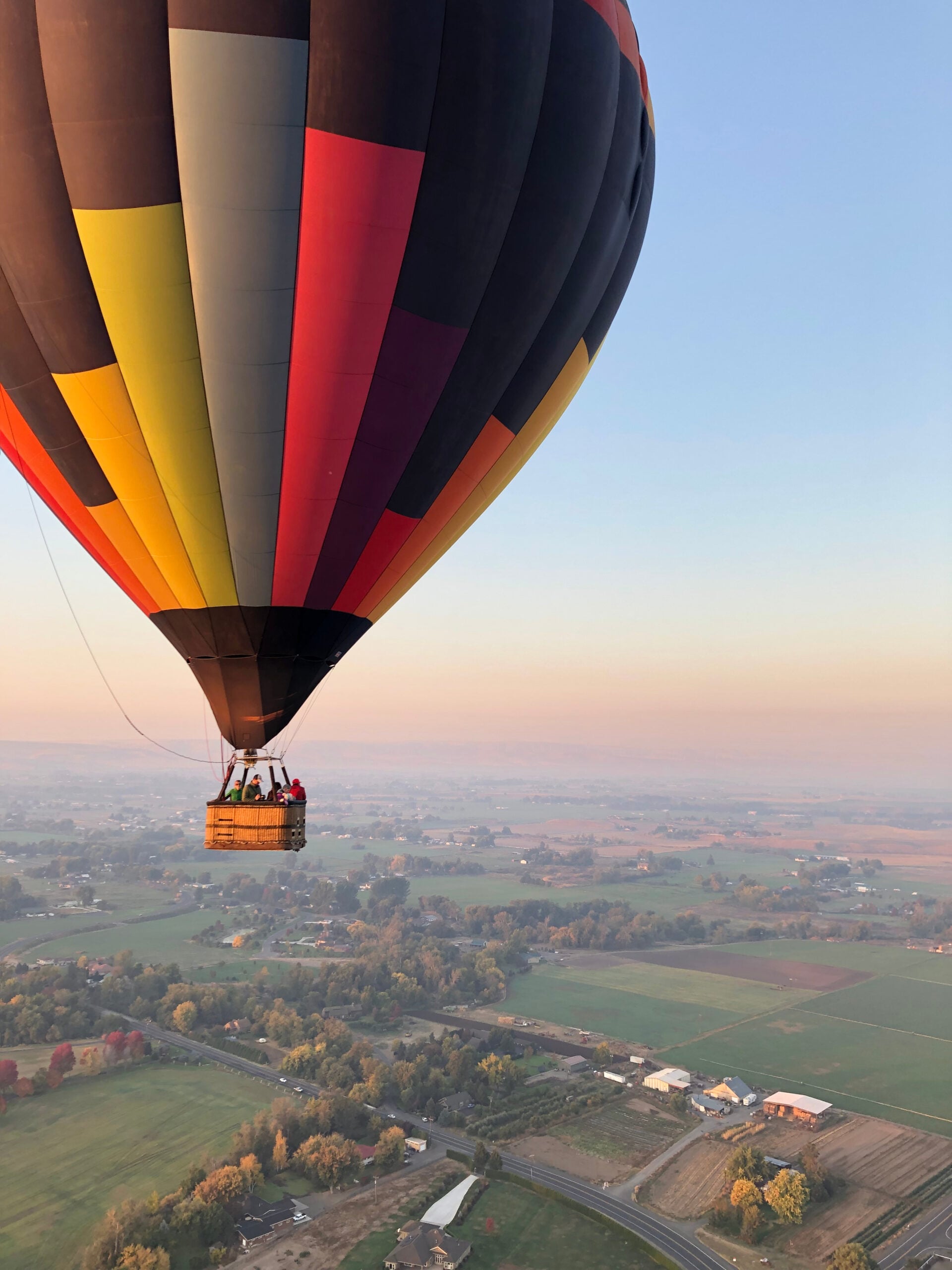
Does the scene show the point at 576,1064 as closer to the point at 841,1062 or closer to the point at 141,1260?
the point at 841,1062

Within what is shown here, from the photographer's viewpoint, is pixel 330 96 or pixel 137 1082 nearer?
pixel 330 96

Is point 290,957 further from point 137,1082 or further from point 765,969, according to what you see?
point 765,969

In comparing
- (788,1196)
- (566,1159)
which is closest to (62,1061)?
(566,1159)

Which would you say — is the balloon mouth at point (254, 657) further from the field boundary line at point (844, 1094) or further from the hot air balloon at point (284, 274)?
the field boundary line at point (844, 1094)

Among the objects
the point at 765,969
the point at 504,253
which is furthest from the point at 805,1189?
the point at 765,969

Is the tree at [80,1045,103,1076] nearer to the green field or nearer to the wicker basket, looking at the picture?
the green field

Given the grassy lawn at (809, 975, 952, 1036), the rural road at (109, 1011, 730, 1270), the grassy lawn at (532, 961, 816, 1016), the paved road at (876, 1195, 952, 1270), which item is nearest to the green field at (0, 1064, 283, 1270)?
the rural road at (109, 1011, 730, 1270)
